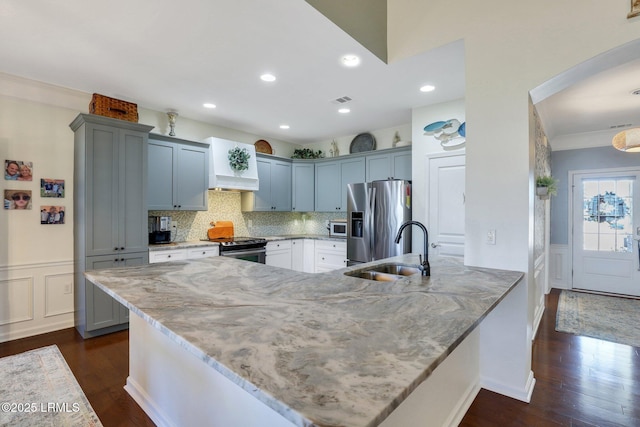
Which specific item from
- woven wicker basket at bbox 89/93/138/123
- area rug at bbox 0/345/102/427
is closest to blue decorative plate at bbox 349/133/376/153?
woven wicker basket at bbox 89/93/138/123

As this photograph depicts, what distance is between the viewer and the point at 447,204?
376cm

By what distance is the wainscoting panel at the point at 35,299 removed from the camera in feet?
10.2

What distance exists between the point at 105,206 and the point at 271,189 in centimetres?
247

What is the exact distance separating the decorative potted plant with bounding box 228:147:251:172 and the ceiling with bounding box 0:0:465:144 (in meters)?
0.57

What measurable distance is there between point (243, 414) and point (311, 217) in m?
4.89

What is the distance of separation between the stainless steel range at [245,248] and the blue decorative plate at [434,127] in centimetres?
272

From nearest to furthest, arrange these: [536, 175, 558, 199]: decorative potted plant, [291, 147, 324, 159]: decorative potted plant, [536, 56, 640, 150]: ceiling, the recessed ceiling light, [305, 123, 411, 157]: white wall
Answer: [536, 175, 558, 199]: decorative potted plant, the recessed ceiling light, [536, 56, 640, 150]: ceiling, [305, 123, 411, 157]: white wall, [291, 147, 324, 159]: decorative potted plant

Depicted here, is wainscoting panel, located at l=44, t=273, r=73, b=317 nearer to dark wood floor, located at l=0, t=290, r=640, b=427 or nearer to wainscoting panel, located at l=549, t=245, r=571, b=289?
dark wood floor, located at l=0, t=290, r=640, b=427

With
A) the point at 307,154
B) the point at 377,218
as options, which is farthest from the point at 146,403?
the point at 307,154

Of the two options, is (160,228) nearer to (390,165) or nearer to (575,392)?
(390,165)

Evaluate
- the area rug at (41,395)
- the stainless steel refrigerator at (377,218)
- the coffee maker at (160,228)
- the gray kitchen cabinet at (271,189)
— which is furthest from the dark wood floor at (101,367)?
the stainless steel refrigerator at (377,218)

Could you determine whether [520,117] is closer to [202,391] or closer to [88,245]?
[202,391]

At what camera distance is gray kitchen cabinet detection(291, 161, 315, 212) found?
→ 5566 mm

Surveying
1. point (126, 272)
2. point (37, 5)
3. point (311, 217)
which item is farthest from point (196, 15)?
point (311, 217)
